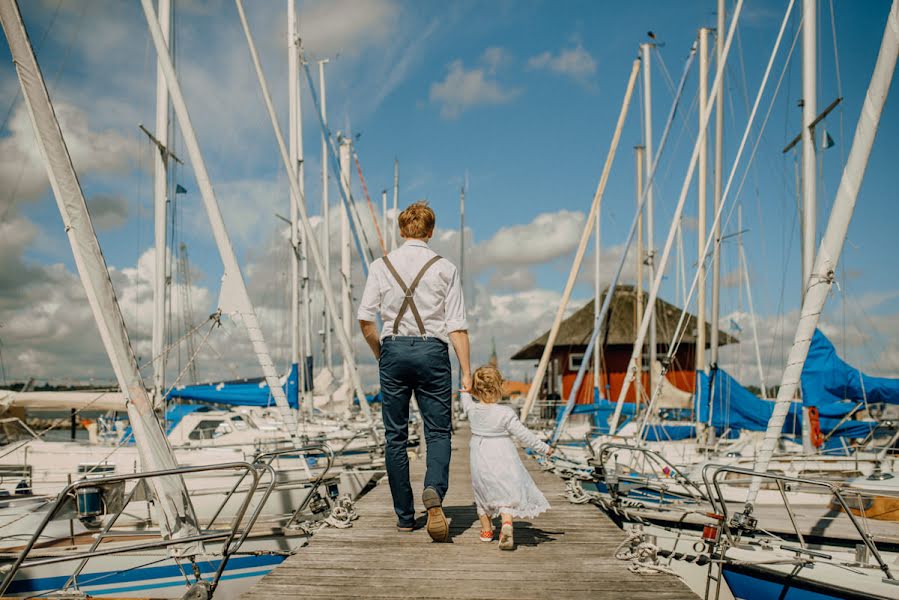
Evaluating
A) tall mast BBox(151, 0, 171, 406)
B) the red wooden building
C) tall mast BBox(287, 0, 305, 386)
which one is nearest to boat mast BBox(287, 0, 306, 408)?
tall mast BBox(287, 0, 305, 386)

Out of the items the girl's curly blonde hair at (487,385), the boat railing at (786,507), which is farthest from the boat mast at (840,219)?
the girl's curly blonde hair at (487,385)

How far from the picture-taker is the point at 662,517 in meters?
7.10

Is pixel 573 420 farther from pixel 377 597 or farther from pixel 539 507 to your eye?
pixel 377 597

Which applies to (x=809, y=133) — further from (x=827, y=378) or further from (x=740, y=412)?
(x=740, y=412)

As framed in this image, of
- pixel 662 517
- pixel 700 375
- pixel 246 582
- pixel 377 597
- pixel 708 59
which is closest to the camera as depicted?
pixel 377 597

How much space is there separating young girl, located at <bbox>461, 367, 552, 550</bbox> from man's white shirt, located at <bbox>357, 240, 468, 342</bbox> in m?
0.61

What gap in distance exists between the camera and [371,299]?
185 inches

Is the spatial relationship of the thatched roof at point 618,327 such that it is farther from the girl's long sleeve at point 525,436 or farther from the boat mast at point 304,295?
the girl's long sleeve at point 525,436

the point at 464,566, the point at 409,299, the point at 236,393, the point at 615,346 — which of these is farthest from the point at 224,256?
the point at 615,346

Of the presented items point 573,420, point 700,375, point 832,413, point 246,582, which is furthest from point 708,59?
point 246,582

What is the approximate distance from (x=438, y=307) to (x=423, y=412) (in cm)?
81

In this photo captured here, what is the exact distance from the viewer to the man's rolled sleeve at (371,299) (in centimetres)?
467

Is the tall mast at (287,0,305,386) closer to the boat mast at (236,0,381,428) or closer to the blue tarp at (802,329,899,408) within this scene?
the boat mast at (236,0,381,428)

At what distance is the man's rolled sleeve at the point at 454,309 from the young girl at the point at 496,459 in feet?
1.81
